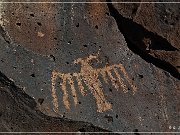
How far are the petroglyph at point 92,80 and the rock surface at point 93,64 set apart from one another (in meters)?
0.01

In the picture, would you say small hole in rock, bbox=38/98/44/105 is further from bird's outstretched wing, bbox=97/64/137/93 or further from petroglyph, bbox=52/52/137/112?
bird's outstretched wing, bbox=97/64/137/93

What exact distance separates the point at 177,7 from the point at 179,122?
134 cm

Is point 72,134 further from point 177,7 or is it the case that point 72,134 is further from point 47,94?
point 177,7

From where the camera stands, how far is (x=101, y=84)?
6.03 metres

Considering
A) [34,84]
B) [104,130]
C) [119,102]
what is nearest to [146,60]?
[119,102]

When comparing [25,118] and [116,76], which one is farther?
[116,76]

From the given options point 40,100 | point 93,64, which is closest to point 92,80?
point 93,64

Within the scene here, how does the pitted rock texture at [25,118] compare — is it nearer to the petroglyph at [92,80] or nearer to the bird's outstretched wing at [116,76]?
the petroglyph at [92,80]

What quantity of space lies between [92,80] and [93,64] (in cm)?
20

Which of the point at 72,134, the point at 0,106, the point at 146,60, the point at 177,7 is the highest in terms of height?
the point at 177,7

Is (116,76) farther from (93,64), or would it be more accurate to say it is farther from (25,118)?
(25,118)

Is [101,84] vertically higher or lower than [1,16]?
lower

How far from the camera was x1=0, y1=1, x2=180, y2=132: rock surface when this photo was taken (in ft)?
19.4

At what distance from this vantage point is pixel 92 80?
238 inches
